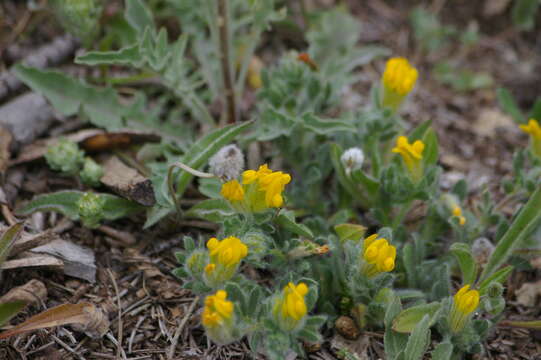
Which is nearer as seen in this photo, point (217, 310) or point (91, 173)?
point (217, 310)

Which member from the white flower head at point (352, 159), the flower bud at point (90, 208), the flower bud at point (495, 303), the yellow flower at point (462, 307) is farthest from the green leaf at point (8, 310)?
the flower bud at point (495, 303)

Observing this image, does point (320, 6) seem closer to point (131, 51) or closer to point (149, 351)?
point (131, 51)

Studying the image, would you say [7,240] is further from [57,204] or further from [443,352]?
[443,352]

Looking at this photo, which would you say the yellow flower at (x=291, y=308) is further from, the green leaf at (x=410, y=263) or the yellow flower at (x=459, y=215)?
the yellow flower at (x=459, y=215)

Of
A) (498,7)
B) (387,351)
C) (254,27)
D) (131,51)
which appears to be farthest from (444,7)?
(387,351)

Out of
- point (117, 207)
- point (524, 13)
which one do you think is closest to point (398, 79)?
point (117, 207)

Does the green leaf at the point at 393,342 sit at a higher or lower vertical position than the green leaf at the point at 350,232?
lower

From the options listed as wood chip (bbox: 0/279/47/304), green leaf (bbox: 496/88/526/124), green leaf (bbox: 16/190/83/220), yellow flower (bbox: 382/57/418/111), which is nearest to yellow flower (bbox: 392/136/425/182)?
yellow flower (bbox: 382/57/418/111)
